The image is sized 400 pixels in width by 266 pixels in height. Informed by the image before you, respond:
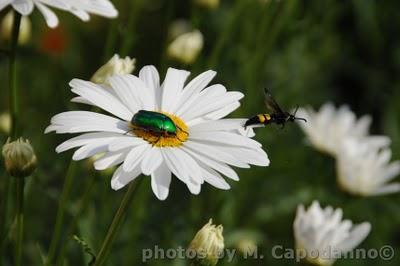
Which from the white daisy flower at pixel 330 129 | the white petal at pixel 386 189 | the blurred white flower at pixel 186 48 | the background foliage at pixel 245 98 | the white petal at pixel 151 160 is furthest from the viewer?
the white daisy flower at pixel 330 129

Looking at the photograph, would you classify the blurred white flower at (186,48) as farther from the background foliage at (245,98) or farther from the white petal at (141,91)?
the white petal at (141,91)

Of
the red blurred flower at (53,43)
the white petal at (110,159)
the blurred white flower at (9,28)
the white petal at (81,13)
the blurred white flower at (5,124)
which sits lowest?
the white petal at (110,159)

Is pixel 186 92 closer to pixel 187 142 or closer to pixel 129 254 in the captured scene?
pixel 187 142

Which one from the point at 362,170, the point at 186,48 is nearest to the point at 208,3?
the point at 186,48

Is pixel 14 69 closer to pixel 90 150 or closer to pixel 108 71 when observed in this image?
pixel 108 71

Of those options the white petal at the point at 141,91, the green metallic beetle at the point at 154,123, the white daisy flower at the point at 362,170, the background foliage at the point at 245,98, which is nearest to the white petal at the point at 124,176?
the green metallic beetle at the point at 154,123

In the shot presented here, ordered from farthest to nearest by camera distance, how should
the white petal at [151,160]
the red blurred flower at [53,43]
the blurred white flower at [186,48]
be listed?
1. the red blurred flower at [53,43]
2. the blurred white flower at [186,48]
3. the white petal at [151,160]

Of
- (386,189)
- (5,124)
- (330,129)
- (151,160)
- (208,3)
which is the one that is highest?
(208,3)
